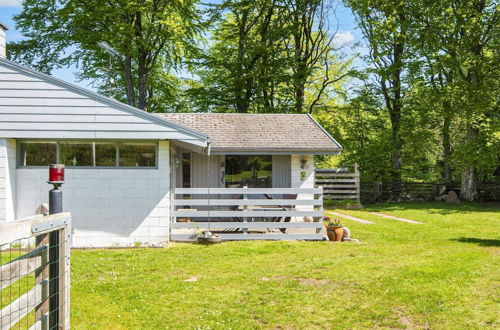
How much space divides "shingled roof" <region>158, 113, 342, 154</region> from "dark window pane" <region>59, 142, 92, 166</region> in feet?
14.7

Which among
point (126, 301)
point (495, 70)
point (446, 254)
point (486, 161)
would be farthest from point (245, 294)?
point (495, 70)

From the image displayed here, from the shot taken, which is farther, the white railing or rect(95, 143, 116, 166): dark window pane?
the white railing

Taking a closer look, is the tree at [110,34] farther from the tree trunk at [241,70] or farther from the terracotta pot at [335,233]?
the terracotta pot at [335,233]

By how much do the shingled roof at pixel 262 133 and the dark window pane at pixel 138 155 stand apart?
11.8ft

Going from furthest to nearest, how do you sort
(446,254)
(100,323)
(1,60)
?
1. (1,60)
2. (446,254)
3. (100,323)

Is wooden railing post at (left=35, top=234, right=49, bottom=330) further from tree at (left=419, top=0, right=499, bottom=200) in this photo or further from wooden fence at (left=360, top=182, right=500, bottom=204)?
wooden fence at (left=360, top=182, right=500, bottom=204)

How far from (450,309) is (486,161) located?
1839 centimetres

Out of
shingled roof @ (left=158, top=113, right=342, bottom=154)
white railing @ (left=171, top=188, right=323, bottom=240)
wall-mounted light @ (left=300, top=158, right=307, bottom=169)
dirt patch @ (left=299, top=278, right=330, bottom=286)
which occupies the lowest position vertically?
dirt patch @ (left=299, top=278, right=330, bottom=286)

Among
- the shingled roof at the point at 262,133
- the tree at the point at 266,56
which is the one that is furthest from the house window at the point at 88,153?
the tree at the point at 266,56

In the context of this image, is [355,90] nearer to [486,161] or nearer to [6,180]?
[486,161]

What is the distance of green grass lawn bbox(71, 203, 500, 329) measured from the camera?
558cm

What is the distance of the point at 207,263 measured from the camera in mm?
8836

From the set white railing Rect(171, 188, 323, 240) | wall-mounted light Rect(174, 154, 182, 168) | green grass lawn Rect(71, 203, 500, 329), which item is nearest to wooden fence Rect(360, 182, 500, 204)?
wall-mounted light Rect(174, 154, 182, 168)

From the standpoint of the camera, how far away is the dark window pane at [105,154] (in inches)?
431
